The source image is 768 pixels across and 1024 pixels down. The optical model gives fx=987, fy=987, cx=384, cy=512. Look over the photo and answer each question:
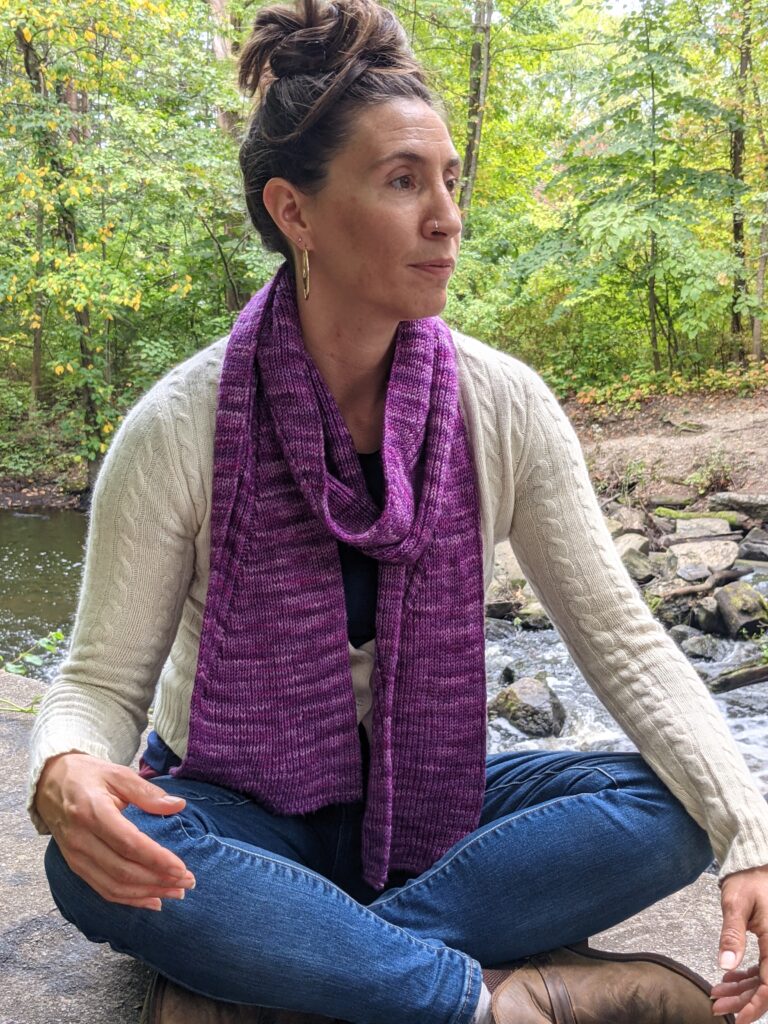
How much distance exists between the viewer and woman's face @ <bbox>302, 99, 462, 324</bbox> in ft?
4.42

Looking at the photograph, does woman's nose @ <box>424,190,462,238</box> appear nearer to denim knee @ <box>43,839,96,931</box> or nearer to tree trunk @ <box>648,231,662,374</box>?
denim knee @ <box>43,839,96,931</box>

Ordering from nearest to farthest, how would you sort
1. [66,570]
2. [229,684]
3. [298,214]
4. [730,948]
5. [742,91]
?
1. [730,948]
2. [229,684]
3. [298,214]
4. [66,570]
5. [742,91]

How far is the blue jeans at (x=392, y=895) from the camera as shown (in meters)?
1.12

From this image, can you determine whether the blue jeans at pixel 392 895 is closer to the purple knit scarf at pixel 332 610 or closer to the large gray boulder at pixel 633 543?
the purple knit scarf at pixel 332 610

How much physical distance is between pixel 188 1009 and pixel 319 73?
121cm

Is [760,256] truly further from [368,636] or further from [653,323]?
[368,636]

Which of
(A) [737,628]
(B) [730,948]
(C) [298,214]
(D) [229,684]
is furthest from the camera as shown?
(A) [737,628]

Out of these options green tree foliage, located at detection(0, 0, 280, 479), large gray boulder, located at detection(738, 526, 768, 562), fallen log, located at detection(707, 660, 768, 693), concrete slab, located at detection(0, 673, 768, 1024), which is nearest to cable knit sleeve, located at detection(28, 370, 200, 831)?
concrete slab, located at detection(0, 673, 768, 1024)

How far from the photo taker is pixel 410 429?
1.39m

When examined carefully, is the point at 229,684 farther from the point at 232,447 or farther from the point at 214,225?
the point at 214,225

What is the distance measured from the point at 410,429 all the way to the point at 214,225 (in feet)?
24.7

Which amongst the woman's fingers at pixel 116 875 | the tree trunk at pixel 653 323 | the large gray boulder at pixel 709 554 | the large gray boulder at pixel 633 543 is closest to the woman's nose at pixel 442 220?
the woman's fingers at pixel 116 875

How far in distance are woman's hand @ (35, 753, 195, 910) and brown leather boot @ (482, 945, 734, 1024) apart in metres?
0.42

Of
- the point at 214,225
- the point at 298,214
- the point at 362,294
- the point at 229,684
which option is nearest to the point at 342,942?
the point at 229,684
